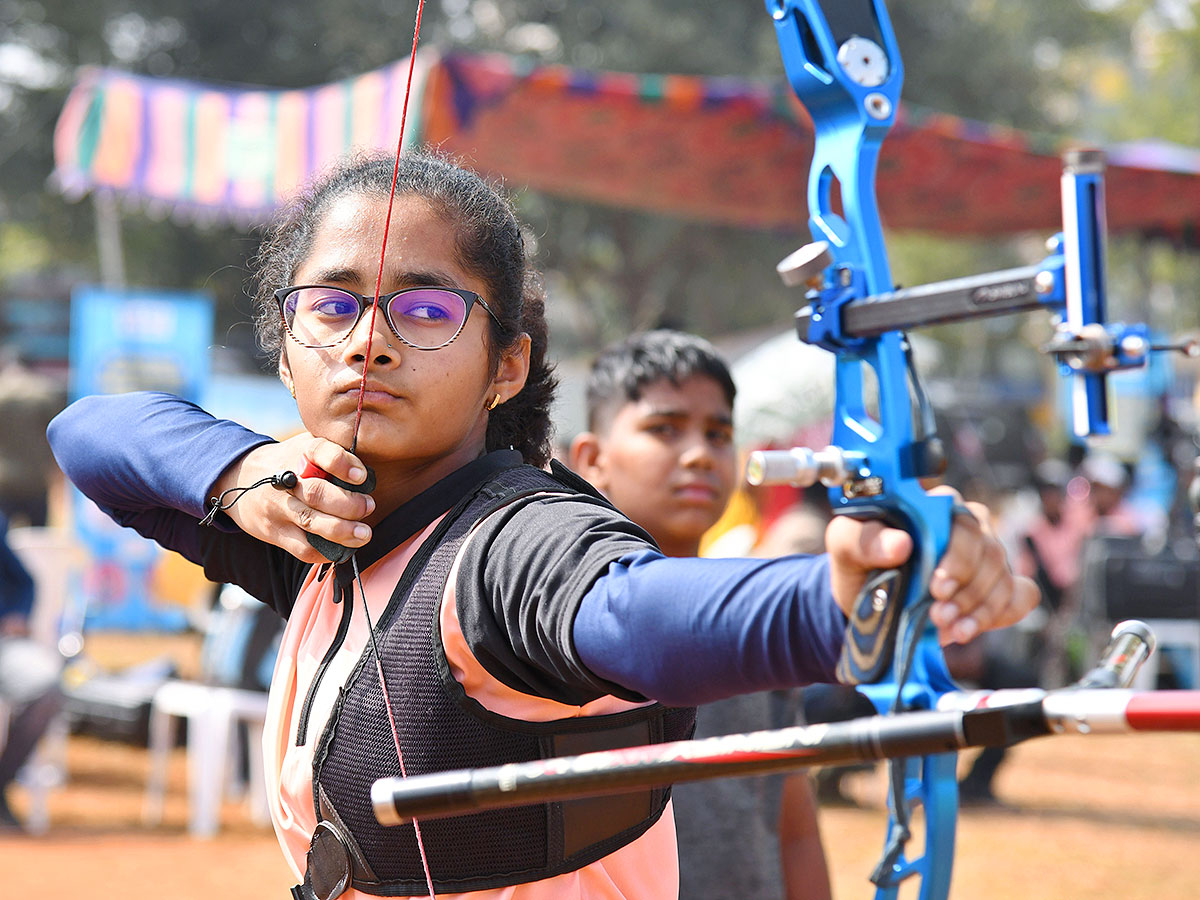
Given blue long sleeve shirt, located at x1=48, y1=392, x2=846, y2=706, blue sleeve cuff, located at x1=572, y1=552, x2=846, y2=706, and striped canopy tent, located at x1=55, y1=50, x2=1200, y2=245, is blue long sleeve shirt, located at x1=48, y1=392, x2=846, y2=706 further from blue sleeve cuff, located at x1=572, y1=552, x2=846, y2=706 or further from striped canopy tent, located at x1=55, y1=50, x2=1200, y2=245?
striped canopy tent, located at x1=55, y1=50, x2=1200, y2=245

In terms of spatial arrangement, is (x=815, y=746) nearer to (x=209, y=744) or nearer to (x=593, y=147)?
(x=209, y=744)

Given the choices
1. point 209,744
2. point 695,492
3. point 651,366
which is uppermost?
point 651,366

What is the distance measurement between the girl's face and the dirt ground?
4403mm

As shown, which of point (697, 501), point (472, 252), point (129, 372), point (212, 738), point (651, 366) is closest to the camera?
point (472, 252)

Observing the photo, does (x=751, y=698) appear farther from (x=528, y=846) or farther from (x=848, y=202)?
(x=848, y=202)

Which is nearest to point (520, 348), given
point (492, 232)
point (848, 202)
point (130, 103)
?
point (492, 232)

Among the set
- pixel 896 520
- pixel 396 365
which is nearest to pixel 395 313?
pixel 396 365

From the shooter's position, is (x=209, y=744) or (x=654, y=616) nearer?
(x=654, y=616)

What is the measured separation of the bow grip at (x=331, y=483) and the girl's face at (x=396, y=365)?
0.15ft

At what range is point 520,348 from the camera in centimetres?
181

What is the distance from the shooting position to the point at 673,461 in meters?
3.01

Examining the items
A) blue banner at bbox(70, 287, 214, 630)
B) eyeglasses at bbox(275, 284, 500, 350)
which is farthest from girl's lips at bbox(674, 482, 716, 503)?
blue banner at bbox(70, 287, 214, 630)

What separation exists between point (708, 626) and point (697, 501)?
1.87 meters

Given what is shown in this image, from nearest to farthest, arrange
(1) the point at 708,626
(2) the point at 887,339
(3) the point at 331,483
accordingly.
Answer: (1) the point at 708,626 < (2) the point at 887,339 < (3) the point at 331,483
